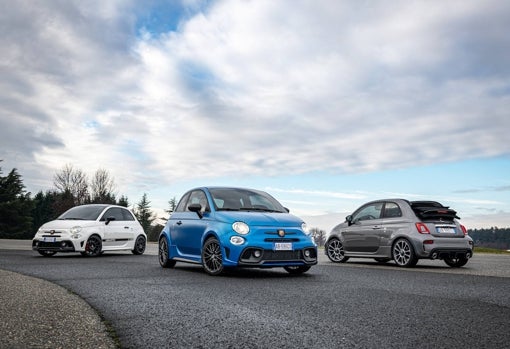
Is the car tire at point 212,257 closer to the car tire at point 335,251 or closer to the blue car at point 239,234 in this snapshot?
the blue car at point 239,234

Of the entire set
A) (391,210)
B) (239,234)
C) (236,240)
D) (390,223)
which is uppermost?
(391,210)

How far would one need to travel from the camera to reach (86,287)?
763 cm

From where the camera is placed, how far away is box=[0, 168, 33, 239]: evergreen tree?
6925 centimetres

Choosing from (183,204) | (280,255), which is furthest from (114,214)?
(280,255)

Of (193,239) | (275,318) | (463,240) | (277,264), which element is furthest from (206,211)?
(463,240)

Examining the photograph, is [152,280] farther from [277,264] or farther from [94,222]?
[94,222]

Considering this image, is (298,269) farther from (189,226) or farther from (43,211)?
(43,211)

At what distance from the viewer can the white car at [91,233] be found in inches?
581

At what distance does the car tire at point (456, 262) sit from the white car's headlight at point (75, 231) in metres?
10.2

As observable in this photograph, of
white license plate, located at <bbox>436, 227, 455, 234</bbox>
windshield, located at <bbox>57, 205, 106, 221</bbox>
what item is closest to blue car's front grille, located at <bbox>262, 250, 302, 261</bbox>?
white license plate, located at <bbox>436, 227, 455, 234</bbox>

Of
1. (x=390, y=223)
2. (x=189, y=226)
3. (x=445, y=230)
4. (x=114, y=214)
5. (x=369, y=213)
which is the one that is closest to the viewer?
(x=189, y=226)

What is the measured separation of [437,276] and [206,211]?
4.65 m

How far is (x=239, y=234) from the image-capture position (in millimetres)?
9117

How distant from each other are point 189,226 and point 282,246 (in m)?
2.27
